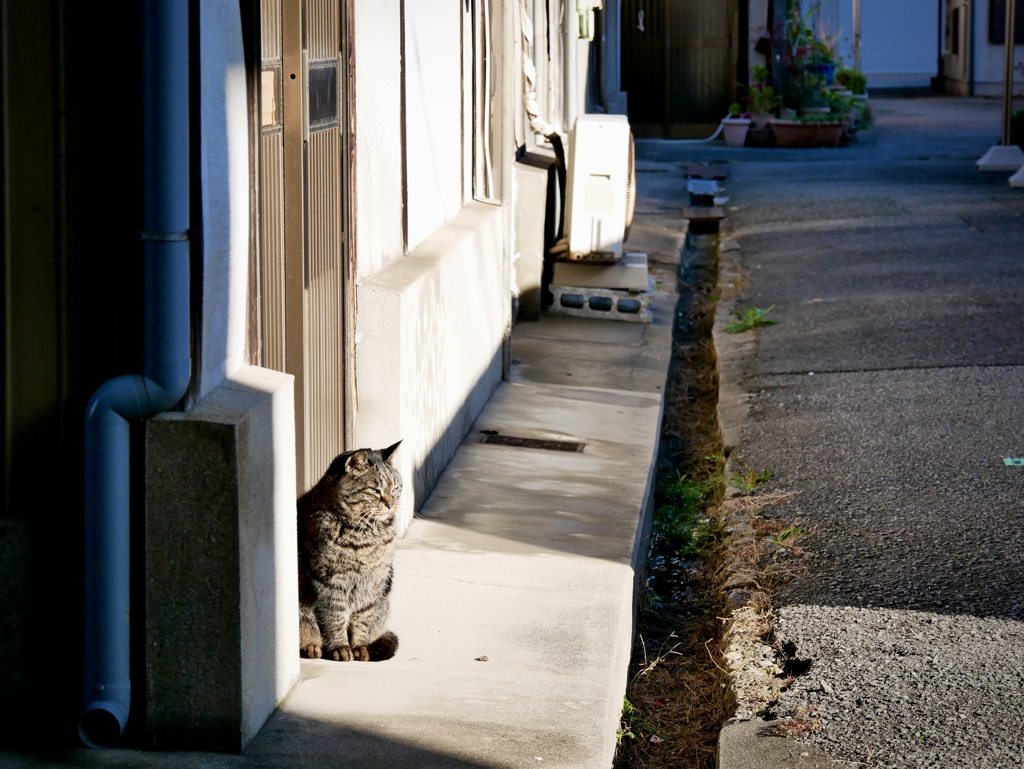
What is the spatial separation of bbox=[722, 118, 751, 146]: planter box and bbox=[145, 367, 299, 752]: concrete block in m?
21.4

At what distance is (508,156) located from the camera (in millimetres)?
7902

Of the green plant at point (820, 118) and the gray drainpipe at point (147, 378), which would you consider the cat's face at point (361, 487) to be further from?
the green plant at point (820, 118)

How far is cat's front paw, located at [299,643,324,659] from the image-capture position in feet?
12.7

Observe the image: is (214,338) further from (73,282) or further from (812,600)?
(812,600)

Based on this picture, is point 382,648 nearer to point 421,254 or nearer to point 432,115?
point 421,254

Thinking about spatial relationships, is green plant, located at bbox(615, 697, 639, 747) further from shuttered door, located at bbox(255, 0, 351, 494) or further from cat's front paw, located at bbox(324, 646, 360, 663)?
shuttered door, located at bbox(255, 0, 351, 494)

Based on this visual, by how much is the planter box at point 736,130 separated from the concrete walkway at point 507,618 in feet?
55.0

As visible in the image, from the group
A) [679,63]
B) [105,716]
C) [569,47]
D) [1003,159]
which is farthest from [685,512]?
[679,63]

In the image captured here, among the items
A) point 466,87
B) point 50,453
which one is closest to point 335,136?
point 50,453

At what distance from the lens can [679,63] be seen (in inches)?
978

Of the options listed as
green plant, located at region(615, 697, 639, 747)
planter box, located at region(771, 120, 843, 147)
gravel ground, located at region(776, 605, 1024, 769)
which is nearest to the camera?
gravel ground, located at region(776, 605, 1024, 769)

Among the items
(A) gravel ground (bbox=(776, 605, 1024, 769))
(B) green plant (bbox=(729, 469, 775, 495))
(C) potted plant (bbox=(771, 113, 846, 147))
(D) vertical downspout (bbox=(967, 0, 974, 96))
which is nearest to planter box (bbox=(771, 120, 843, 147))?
(C) potted plant (bbox=(771, 113, 846, 147))

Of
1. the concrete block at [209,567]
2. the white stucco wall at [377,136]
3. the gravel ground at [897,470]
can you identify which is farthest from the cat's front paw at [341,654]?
the white stucco wall at [377,136]

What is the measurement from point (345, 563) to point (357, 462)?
0.30m
